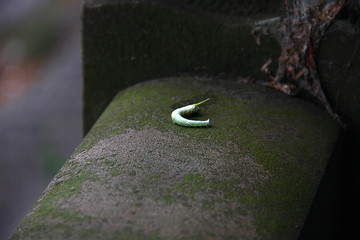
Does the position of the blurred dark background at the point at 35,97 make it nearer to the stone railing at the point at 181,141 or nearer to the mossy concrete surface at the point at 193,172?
the stone railing at the point at 181,141

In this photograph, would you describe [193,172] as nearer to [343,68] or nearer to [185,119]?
[185,119]

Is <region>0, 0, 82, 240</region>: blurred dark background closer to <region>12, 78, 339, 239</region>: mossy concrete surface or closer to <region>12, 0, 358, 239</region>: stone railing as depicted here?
<region>12, 0, 358, 239</region>: stone railing

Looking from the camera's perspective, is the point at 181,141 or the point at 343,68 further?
the point at 343,68

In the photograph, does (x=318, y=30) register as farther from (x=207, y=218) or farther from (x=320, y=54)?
(x=207, y=218)

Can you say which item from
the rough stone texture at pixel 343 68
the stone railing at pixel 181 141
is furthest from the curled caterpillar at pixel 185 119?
the rough stone texture at pixel 343 68

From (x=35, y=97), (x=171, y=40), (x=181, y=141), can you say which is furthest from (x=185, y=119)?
(x=35, y=97)

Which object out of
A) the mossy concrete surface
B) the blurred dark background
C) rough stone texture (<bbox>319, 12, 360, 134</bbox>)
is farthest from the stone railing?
the blurred dark background

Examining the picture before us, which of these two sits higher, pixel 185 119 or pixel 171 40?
pixel 171 40
